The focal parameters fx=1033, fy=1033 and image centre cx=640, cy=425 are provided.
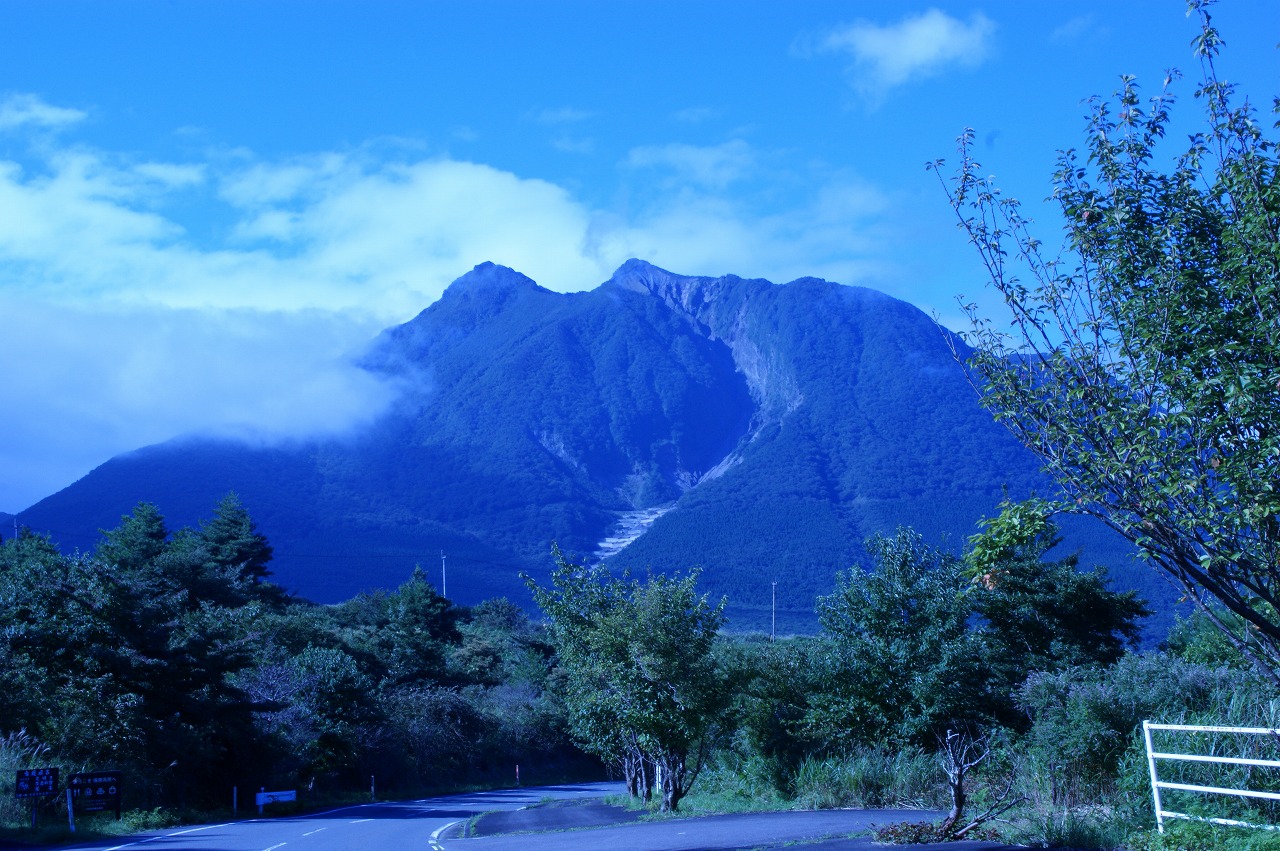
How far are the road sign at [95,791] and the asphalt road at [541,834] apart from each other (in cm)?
137

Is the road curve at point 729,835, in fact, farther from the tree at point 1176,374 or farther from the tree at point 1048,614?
the tree at point 1048,614

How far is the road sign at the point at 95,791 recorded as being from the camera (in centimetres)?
2161

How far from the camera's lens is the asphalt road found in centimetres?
1456

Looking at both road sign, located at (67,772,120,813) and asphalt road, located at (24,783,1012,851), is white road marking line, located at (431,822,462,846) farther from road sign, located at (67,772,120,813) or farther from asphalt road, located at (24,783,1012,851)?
road sign, located at (67,772,120,813)

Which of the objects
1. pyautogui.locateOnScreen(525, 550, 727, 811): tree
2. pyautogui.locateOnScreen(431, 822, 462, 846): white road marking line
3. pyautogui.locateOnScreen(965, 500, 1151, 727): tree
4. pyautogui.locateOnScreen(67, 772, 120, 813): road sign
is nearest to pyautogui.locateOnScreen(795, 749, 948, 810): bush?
pyautogui.locateOnScreen(525, 550, 727, 811): tree

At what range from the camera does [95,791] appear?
21969mm

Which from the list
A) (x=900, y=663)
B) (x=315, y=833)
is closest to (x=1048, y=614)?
(x=900, y=663)

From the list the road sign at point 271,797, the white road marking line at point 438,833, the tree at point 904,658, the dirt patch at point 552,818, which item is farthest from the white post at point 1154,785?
the road sign at point 271,797

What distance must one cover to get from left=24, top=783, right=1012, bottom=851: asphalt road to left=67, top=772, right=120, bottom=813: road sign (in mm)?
1374

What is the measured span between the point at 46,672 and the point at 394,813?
1014 cm

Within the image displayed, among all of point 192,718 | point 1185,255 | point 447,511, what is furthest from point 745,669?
point 447,511

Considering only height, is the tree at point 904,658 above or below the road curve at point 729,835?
above

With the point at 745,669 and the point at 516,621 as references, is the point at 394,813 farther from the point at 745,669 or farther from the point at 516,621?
the point at 516,621

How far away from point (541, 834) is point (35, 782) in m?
9.72
